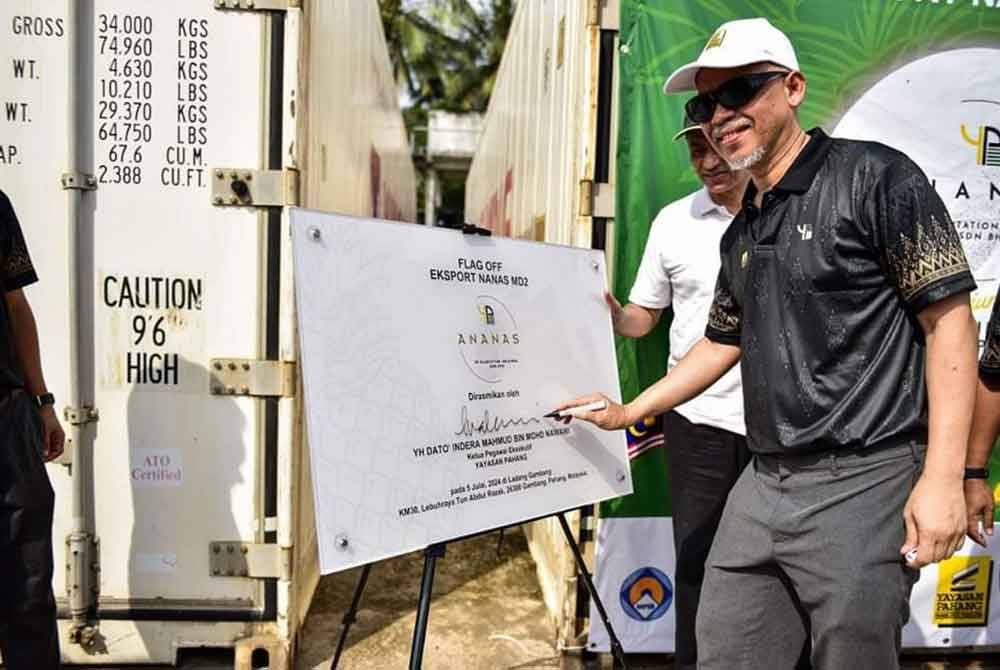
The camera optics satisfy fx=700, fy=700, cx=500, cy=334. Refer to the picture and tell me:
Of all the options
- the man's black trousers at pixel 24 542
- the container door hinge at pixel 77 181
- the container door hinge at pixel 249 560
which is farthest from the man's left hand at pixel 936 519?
the container door hinge at pixel 77 181

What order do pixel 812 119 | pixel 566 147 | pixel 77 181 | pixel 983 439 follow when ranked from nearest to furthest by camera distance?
pixel 983 439 < pixel 77 181 < pixel 812 119 < pixel 566 147

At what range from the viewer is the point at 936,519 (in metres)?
1.42

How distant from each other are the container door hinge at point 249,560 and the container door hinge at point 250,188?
1.29 meters

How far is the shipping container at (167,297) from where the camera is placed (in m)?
2.51

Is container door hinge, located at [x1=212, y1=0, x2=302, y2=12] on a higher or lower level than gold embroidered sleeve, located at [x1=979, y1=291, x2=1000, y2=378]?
higher

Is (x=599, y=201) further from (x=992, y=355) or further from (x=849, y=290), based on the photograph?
(x=992, y=355)

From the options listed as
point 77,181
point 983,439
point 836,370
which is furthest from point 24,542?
point 983,439

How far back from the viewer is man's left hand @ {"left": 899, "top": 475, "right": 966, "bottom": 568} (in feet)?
4.64

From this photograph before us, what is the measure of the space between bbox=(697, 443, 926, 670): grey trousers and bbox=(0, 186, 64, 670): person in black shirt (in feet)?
6.44

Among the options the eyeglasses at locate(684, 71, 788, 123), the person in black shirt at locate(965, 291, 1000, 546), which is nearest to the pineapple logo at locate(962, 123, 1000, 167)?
the person in black shirt at locate(965, 291, 1000, 546)

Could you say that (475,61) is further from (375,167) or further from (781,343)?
(781,343)

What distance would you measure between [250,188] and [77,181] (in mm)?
598

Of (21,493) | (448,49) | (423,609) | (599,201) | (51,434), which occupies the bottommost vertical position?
(423,609)

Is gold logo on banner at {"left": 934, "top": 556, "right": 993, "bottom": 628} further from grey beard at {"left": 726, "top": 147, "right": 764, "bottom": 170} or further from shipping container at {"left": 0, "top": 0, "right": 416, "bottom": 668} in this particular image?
shipping container at {"left": 0, "top": 0, "right": 416, "bottom": 668}
